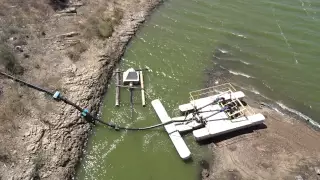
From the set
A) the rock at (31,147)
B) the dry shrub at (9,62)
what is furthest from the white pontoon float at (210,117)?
the dry shrub at (9,62)

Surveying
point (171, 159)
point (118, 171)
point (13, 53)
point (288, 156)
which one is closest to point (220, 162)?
point (171, 159)

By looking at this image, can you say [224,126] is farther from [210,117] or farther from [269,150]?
[269,150]

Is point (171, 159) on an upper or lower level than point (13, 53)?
lower

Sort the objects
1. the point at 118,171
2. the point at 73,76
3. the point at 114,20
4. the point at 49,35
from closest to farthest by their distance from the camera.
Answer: the point at 118,171, the point at 73,76, the point at 49,35, the point at 114,20

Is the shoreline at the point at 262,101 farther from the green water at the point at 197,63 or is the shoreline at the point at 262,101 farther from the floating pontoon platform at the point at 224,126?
the floating pontoon platform at the point at 224,126

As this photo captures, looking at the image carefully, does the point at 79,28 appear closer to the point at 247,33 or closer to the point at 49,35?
the point at 49,35

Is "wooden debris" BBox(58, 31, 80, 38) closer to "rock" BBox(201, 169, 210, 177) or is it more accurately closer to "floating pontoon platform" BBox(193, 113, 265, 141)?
"floating pontoon platform" BBox(193, 113, 265, 141)

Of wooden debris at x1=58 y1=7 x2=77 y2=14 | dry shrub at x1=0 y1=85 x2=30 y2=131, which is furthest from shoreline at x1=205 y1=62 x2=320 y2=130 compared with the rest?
dry shrub at x1=0 y1=85 x2=30 y2=131
